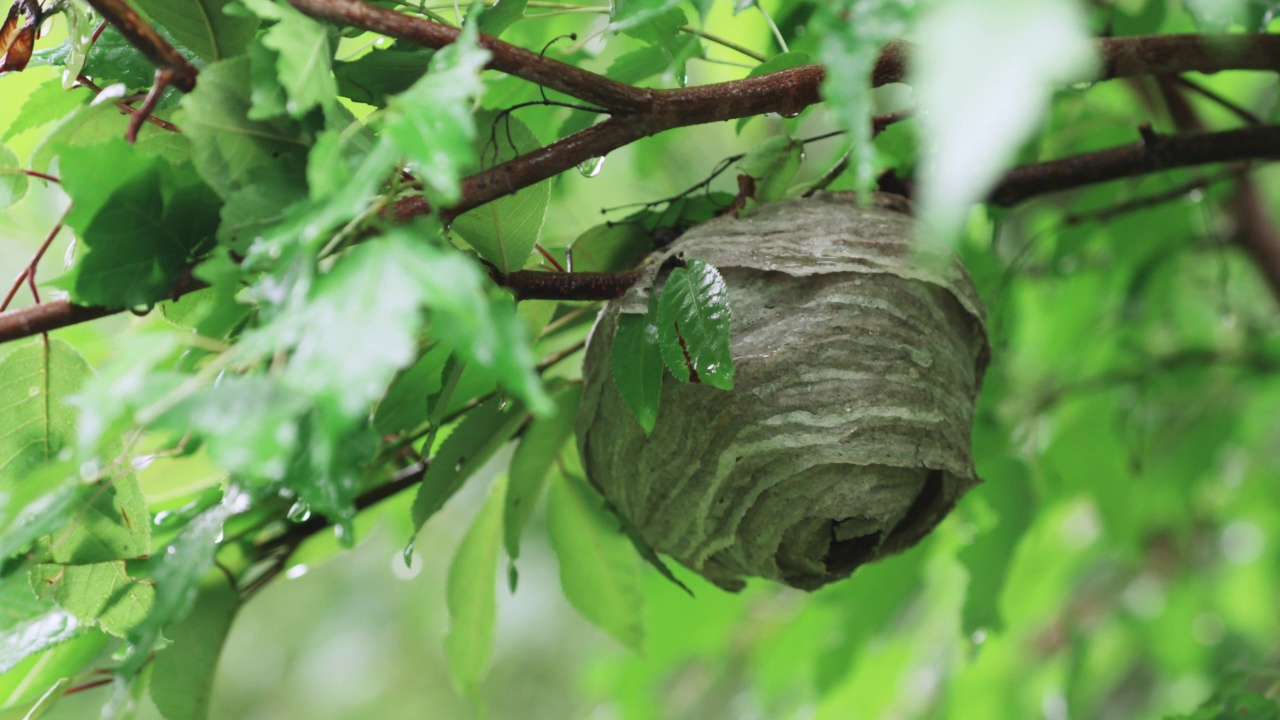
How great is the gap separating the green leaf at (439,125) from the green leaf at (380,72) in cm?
19

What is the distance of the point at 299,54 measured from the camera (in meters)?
0.56

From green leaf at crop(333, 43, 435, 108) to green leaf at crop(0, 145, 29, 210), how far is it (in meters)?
0.25

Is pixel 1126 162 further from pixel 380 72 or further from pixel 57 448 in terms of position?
pixel 57 448

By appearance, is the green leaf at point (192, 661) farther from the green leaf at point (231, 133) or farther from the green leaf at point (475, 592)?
the green leaf at point (231, 133)

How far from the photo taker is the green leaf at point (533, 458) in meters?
0.98

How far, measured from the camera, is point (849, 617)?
4.73ft

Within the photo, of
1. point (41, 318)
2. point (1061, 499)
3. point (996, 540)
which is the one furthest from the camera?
point (1061, 499)

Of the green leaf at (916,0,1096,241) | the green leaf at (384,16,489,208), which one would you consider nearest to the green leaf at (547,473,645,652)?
the green leaf at (384,16,489,208)

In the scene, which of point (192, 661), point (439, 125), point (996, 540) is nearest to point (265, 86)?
point (439, 125)

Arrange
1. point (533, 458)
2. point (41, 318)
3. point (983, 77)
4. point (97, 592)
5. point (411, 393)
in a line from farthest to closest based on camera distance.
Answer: point (533, 458), point (411, 393), point (97, 592), point (41, 318), point (983, 77)

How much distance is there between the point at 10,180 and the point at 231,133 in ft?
0.76

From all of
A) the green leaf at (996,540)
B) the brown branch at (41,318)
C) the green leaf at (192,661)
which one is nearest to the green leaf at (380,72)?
the brown branch at (41,318)

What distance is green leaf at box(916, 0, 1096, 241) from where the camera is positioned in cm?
36

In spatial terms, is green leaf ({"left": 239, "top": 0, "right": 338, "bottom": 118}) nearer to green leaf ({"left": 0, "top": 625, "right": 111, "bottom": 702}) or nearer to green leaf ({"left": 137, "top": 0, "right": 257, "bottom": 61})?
green leaf ({"left": 137, "top": 0, "right": 257, "bottom": 61})
